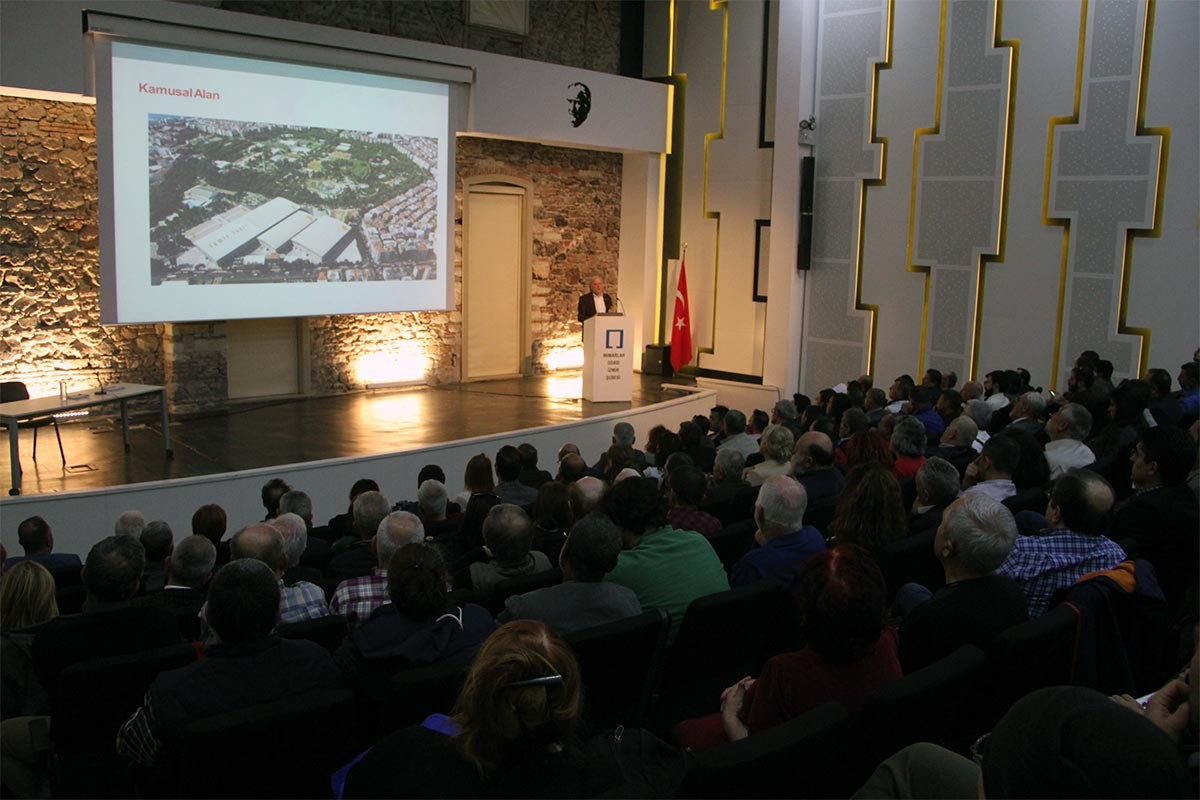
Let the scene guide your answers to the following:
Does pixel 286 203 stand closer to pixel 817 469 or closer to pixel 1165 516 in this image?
pixel 817 469

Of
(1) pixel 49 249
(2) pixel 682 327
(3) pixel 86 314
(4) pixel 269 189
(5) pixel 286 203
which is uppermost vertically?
(4) pixel 269 189

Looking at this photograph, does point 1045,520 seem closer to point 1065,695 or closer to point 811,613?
point 811,613

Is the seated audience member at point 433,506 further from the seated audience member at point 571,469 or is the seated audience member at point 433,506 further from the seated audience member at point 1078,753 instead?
the seated audience member at point 1078,753

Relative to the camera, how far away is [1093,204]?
8219mm

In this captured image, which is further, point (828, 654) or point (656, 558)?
point (656, 558)

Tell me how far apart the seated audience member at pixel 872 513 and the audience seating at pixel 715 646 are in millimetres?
384

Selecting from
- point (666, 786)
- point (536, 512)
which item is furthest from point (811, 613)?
point (536, 512)

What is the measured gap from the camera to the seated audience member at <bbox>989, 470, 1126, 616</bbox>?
2816mm

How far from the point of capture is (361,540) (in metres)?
3.98

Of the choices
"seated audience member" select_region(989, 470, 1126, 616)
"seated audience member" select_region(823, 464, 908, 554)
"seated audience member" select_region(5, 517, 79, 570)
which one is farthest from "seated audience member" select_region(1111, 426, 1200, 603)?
"seated audience member" select_region(5, 517, 79, 570)

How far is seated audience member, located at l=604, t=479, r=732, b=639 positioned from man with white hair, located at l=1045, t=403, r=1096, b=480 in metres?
2.24

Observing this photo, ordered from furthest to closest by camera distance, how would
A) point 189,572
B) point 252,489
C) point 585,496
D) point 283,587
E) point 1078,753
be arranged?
1. point 252,489
2. point 585,496
3. point 189,572
4. point 283,587
5. point 1078,753

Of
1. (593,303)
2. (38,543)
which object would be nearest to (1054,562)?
(38,543)

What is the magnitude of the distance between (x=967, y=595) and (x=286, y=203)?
7.66 metres
